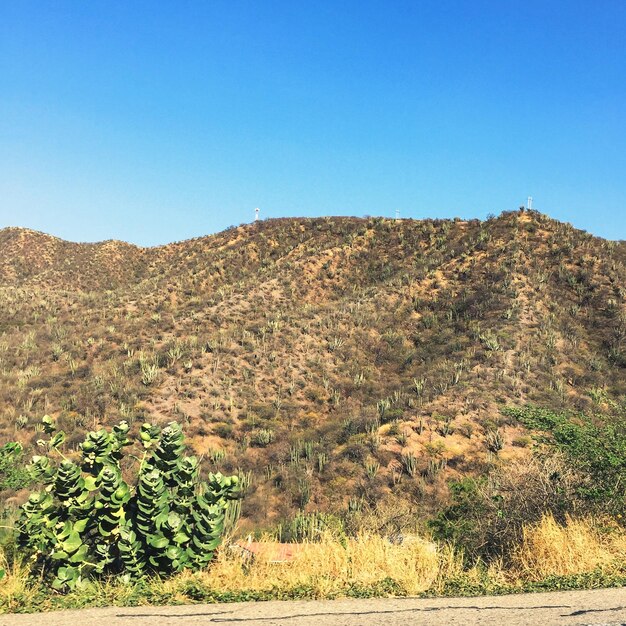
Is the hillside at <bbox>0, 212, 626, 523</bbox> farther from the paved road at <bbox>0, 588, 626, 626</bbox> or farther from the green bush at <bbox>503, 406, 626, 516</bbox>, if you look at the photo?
the paved road at <bbox>0, 588, 626, 626</bbox>

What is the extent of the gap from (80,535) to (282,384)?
1918cm

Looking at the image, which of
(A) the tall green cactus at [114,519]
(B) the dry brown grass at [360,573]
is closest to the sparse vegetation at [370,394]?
(B) the dry brown grass at [360,573]

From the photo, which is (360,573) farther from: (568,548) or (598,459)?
(598,459)

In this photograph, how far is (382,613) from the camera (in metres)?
4.38

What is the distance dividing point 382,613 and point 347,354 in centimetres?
2300

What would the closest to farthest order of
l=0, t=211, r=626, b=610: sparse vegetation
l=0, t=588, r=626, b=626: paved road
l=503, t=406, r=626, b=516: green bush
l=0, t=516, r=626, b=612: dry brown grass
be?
l=0, t=588, r=626, b=626: paved road < l=0, t=516, r=626, b=612: dry brown grass < l=0, t=211, r=626, b=610: sparse vegetation < l=503, t=406, r=626, b=516: green bush

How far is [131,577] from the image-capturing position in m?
5.37

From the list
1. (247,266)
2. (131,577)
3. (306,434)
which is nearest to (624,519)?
(131,577)

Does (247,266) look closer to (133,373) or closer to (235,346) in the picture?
(235,346)

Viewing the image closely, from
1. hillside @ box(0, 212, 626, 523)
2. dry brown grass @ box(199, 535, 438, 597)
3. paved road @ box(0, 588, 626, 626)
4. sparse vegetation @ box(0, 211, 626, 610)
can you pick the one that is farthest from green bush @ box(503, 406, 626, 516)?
hillside @ box(0, 212, 626, 523)

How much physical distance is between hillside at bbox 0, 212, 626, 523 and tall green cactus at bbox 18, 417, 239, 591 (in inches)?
354

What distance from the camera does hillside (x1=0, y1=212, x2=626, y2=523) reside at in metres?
17.7

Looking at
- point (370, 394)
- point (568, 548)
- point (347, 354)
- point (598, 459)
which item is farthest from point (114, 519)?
point (347, 354)

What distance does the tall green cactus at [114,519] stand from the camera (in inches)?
209
